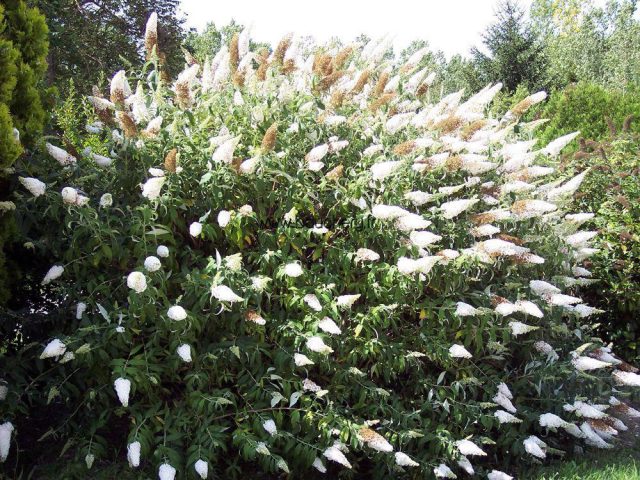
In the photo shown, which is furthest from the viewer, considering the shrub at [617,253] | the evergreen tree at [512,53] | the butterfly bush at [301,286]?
the evergreen tree at [512,53]

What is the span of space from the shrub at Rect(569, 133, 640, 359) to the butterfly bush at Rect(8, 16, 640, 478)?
142 centimetres

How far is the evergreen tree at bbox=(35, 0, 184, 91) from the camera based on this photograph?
639 inches

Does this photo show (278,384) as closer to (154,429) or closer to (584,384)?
(154,429)

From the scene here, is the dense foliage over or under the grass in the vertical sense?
over

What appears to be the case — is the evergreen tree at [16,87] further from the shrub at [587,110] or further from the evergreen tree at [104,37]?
the evergreen tree at [104,37]

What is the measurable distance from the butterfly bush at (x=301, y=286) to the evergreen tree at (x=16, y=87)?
178mm

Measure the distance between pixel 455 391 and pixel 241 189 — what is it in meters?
1.79

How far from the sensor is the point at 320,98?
4.48m

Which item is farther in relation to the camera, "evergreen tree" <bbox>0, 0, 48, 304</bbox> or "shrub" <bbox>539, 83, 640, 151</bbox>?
"shrub" <bbox>539, 83, 640, 151</bbox>

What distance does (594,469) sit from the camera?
4.22 metres

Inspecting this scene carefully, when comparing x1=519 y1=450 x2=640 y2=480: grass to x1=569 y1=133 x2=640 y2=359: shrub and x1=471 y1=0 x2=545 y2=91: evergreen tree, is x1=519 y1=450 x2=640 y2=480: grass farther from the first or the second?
x1=471 y1=0 x2=545 y2=91: evergreen tree

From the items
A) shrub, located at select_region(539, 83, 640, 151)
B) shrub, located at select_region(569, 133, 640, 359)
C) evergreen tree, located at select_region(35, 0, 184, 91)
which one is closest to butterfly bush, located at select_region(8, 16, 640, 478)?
shrub, located at select_region(569, 133, 640, 359)

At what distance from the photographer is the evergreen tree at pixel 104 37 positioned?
16.2 meters

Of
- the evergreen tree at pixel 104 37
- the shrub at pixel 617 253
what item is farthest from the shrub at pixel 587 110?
the evergreen tree at pixel 104 37
